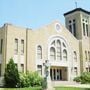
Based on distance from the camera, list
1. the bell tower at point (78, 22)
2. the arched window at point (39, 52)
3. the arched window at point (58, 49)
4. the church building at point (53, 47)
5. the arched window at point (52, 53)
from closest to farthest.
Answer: the church building at point (53, 47) < the arched window at point (39, 52) < the arched window at point (52, 53) < the arched window at point (58, 49) < the bell tower at point (78, 22)

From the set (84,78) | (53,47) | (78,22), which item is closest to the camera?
(84,78)

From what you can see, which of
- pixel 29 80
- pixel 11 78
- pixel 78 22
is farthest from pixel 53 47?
pixel 11 78

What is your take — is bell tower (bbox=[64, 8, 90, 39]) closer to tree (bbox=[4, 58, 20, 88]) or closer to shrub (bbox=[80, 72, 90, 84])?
shrub (bbox=[80, 72, 90, 84])

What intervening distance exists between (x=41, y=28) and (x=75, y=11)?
42.1 feet

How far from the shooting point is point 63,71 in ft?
143

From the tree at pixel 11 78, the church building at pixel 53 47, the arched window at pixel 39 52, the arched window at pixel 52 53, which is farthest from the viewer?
the arched window at pixel 52 53

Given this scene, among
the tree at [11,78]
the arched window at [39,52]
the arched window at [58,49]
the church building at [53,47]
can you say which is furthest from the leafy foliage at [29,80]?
the arched window at [58,49]

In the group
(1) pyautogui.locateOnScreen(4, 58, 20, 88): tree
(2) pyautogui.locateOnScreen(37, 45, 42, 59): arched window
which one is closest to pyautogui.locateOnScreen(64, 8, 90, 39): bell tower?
(2) pyautogui.locateOnScreen(37, 45, 42, 59): arched window

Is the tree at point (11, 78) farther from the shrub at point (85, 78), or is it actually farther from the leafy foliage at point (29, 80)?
the shrub at point (85, 78)

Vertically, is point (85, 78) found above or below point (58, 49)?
below

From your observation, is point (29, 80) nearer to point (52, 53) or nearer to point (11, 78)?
point (11, 78)

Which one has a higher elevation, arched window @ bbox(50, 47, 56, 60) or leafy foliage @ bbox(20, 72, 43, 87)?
arched window @ bbox(50, 47, 56, 60)

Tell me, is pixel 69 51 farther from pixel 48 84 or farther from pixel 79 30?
pixel 48 84

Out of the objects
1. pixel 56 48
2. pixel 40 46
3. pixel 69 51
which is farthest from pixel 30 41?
pixel 69 51
